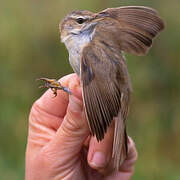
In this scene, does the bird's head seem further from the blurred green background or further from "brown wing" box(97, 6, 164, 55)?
the blurred green background

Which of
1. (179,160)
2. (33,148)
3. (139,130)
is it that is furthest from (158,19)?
(179,160)

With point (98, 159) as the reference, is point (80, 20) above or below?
above

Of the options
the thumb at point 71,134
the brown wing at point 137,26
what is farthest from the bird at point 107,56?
the thumb at point 71,134

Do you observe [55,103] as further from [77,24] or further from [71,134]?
[77,24]

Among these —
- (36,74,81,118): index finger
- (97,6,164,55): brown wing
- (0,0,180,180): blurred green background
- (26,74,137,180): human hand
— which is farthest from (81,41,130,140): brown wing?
(0,0,180,180): blurred green background

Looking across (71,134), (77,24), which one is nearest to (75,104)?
(71,134)
